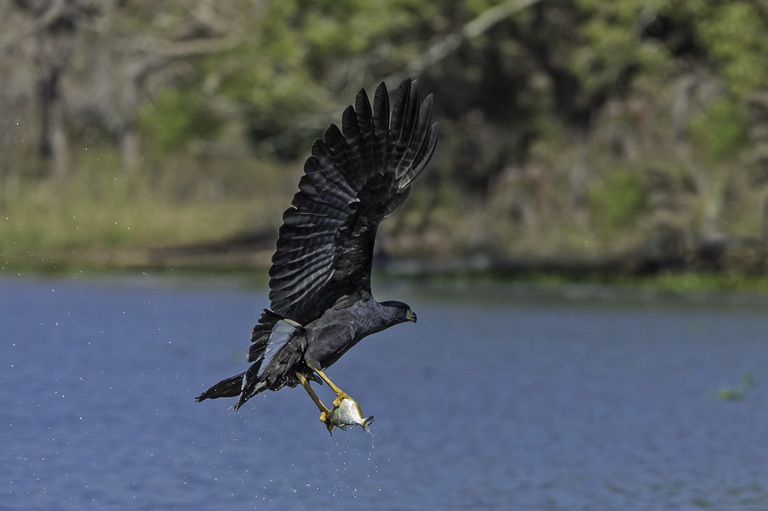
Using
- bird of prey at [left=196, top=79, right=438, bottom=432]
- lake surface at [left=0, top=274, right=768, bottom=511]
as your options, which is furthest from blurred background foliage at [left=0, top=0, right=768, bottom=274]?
bird of prey at [left=196, top=79, right=438, bottom=432]

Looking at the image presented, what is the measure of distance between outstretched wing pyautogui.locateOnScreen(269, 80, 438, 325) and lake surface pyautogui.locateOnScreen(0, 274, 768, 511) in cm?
327

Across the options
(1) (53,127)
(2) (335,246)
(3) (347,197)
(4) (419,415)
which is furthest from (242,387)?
(1) (53,127)

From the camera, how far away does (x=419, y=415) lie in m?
17.0

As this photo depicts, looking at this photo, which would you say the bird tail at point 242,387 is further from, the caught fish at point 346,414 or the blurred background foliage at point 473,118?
the blurred background foliage at point 473,118

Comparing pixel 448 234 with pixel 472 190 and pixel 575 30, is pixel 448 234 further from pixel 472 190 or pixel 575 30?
pixel 575 30

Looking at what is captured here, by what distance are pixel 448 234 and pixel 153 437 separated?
26280 mm

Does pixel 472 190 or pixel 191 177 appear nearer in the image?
pixel 472 190

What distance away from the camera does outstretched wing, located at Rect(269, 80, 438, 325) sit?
28.9ft

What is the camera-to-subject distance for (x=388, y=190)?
8.97 m

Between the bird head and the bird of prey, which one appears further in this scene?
the bird head

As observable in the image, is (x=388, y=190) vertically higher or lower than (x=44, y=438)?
higher

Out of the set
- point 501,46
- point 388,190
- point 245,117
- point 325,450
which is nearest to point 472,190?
point 501,46

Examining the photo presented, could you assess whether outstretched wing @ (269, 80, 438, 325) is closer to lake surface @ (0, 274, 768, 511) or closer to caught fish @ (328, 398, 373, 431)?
caught fish @ (328, 398, 373, 431)

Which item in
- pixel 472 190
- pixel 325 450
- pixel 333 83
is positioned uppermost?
pixel 333 83
